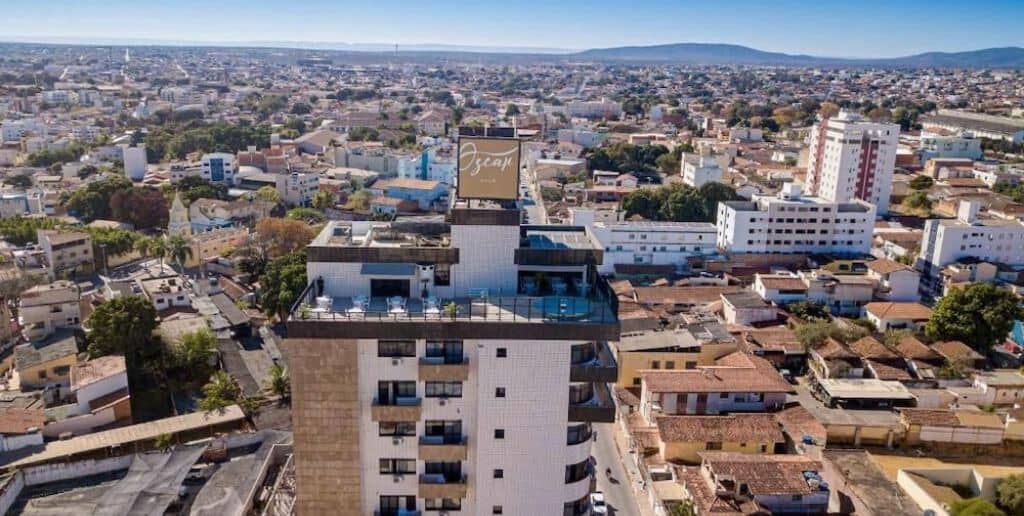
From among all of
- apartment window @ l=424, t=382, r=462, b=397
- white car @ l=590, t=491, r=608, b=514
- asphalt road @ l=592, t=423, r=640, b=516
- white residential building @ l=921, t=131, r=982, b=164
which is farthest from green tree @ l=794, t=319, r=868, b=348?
white residential building @ l=921, t=131, r=982, b=164

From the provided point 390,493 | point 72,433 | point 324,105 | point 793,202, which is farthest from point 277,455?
point 324,105

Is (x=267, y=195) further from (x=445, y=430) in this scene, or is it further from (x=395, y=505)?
(x=445, y=430)

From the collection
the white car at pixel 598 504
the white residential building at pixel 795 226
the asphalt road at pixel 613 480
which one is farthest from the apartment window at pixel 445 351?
the white residential building at pixel 795 226

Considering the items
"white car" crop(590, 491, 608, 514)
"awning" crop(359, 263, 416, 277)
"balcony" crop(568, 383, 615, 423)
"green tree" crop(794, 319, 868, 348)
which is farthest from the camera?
"green tree" crop(794, 319, 868, 348)

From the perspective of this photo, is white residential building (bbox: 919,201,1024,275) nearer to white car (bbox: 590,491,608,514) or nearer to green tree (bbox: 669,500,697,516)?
green tree (bbox: 669,500,697,516)

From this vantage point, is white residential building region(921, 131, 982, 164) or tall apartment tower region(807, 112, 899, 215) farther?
white residential building region(921, 131, 982, 164)

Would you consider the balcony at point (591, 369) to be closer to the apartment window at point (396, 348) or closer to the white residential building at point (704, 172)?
the apartment window at point (396, 348)
